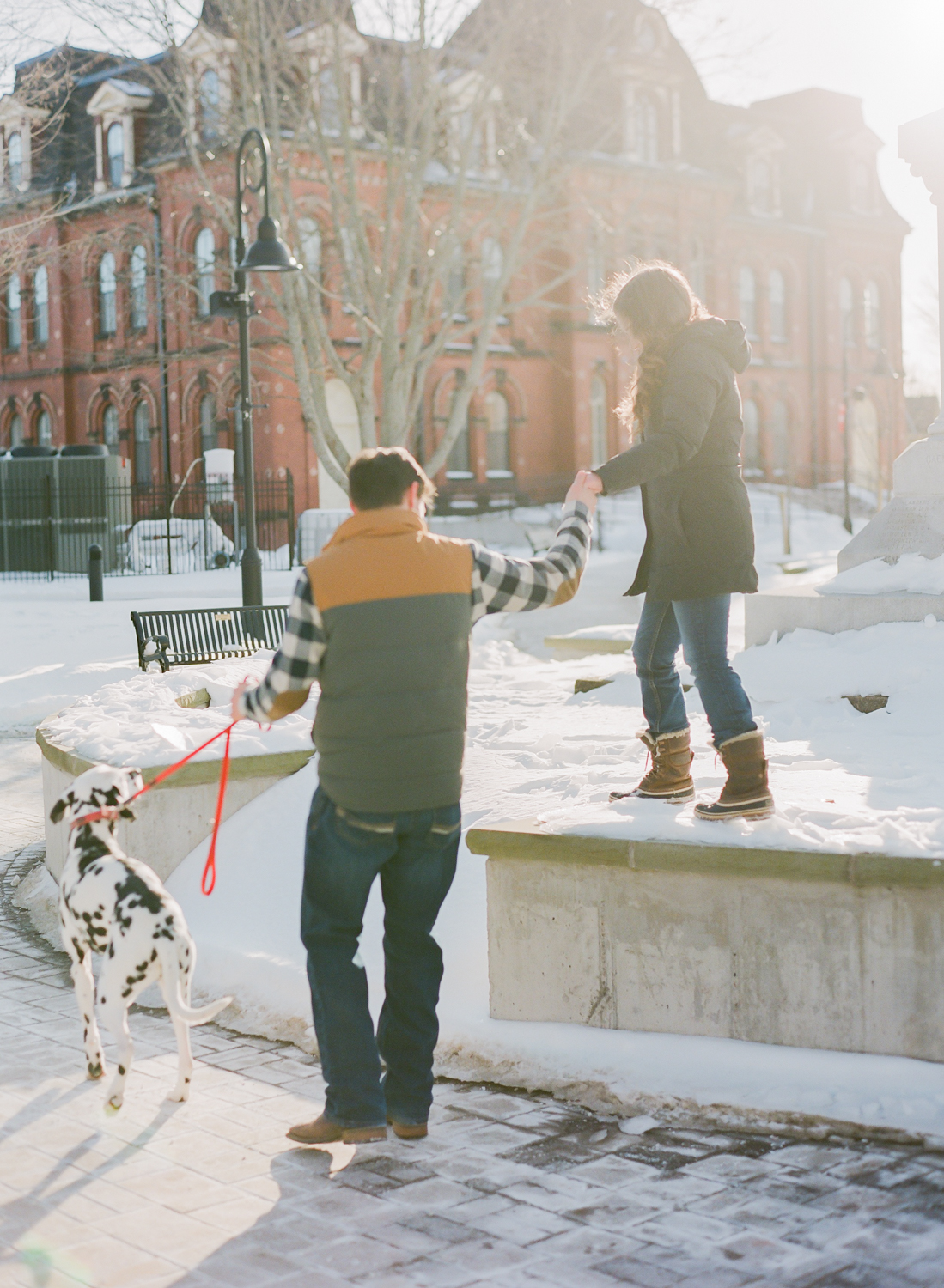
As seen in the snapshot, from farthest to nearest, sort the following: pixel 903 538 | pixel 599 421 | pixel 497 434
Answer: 1. pixel 599 421
2. pixel 497 434
3. pixel 903 538

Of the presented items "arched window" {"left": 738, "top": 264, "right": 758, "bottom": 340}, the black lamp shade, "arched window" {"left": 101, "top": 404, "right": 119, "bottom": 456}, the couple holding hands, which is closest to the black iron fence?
"arched window" {"left": 101, "top": 404, "right": 119, "bottom": 456}

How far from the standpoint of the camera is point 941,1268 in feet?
10.6

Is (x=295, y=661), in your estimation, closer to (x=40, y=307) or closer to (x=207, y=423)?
(x=207, y=423)

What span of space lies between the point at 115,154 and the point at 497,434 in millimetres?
12736

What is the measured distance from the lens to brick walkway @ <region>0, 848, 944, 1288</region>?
327 cm

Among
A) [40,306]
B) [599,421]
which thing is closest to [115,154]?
[40,306]

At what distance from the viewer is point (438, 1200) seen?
3672 millimetres

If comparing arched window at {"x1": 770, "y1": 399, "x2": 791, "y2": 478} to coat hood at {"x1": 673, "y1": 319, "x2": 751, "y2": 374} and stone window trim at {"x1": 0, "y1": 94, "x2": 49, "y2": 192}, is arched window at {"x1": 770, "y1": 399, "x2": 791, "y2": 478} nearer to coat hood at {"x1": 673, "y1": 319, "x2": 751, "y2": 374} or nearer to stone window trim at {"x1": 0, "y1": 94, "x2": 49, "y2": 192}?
stone window trim at {"x1": 0, "y1": 94, "x2": 49, "y2": 192}

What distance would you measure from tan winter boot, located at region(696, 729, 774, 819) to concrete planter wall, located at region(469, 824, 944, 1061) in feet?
1.17

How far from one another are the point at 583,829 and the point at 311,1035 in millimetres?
1203

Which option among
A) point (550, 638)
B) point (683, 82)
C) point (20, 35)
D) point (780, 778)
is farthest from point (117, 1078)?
point (683, 82)

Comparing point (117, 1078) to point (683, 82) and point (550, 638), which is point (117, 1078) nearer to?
point (550, 638)

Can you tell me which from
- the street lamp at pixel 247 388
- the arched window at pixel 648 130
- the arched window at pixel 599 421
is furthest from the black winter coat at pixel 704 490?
the arched window at pixel 648 130

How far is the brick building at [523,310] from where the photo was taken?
35.9 m
